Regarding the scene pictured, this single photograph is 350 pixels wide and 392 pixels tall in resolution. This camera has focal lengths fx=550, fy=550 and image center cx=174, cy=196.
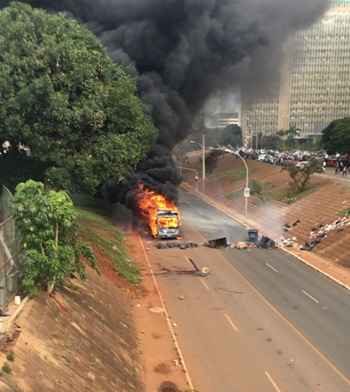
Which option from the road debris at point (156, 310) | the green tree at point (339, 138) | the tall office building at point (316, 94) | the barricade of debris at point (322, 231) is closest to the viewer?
the road debris at point (156, 310)

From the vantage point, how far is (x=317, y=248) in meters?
41.8

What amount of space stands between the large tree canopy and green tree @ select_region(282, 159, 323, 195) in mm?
35881

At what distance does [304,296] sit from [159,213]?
18788 mm

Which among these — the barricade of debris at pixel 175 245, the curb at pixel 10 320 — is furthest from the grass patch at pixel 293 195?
the curb at pixel 10 320

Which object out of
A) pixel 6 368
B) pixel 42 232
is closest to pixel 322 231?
pixel 42 232

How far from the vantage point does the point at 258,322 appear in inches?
950

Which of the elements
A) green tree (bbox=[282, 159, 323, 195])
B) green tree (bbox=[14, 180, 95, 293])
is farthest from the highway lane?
green tree (bbox=[282, 159, 323, 195])

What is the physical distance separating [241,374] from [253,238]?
26733 mm

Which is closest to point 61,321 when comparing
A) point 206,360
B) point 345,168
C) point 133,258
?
point 206,360

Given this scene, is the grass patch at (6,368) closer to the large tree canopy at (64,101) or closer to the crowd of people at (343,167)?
the large tree canopy at (64,101)

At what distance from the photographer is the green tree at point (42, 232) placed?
16.8m

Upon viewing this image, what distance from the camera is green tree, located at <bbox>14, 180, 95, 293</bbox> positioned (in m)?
16.8

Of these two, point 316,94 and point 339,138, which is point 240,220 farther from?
point 316,94

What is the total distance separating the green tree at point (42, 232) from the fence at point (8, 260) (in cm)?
39
